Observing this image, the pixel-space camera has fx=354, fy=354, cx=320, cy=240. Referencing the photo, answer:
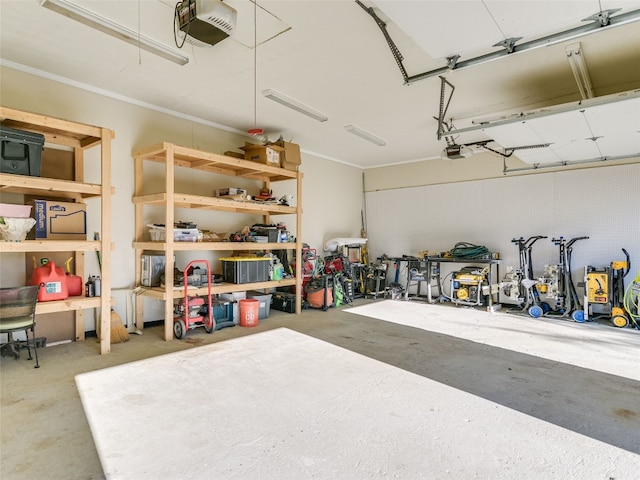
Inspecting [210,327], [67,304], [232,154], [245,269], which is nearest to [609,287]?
[245,269]

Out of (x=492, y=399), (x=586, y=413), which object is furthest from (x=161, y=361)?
(x=586, y=413)

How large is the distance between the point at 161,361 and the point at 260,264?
86.2 inches

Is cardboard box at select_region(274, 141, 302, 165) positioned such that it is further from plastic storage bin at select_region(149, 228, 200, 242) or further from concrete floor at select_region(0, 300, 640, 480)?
concrete floor at select_region(0, 300, 640, 480)

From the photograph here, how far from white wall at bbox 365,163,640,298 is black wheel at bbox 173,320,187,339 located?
568cm

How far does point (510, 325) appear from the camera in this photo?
5434 millimetres

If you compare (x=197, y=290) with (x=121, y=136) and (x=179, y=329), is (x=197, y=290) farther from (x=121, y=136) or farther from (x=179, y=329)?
(x=121, y=136)

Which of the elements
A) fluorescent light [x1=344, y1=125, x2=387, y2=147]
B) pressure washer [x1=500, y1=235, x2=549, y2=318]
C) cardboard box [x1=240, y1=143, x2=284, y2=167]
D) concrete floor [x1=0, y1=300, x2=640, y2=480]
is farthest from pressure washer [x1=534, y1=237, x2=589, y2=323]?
cardboard box [x1=240, y1=143, x2=284, y2=167]

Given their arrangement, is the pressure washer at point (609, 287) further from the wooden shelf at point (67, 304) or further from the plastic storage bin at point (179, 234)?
the wooden shelf at point (67, 304)

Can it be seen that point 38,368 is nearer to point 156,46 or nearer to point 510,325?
point 156,46

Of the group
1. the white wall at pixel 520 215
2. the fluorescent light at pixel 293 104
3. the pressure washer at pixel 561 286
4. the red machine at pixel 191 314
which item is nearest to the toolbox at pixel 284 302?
the red machine at pixel 191 314

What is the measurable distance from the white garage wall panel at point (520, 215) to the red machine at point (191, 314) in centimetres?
529

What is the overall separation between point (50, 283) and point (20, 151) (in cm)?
132

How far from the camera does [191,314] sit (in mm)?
4703

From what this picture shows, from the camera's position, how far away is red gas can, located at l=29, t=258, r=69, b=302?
11.7 ft
